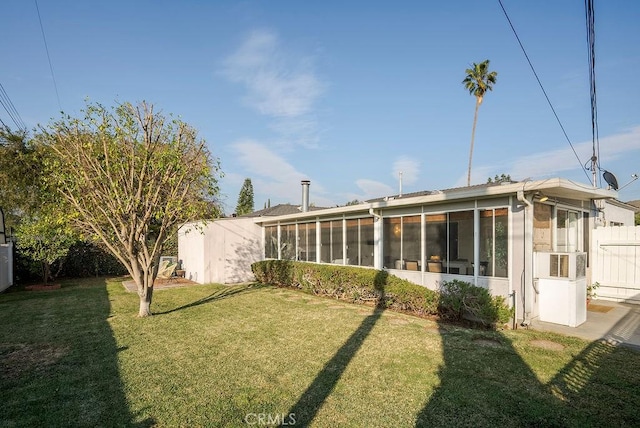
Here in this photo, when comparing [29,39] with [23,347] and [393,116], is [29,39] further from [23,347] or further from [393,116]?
[393,116]

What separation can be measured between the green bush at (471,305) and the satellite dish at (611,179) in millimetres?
5416

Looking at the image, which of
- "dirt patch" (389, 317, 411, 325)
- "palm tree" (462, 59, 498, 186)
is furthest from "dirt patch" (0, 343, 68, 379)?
"palm tree" (462, 59, 498, 186)

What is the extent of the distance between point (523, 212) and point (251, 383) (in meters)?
6.02

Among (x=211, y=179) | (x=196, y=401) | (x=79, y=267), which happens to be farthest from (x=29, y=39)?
(x=196, y=401)

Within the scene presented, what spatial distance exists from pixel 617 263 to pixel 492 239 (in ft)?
16.1

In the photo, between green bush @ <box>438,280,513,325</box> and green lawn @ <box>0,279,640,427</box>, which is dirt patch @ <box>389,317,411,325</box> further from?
green bush @ <box>438,280,513,325</box>

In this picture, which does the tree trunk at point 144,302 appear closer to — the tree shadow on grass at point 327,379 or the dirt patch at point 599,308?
the tree shadow on grass at point 327,379

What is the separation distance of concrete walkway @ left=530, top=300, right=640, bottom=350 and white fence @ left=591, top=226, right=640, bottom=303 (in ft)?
2.50

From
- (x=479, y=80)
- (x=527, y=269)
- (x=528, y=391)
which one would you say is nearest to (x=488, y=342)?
(x=527, y=269)

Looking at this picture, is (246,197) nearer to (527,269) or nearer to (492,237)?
(492,237)

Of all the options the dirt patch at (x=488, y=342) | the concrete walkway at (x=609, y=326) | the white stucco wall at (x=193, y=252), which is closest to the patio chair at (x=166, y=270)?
the white stucco wall at (x=193, y=252)

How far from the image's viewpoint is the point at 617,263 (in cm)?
941

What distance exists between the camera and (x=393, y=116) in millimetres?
16062

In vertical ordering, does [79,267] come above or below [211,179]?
below
